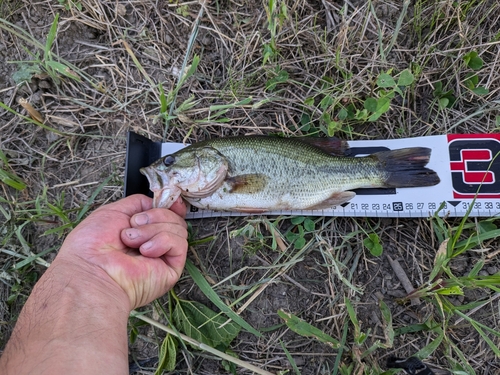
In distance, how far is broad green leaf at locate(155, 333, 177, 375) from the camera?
318cm

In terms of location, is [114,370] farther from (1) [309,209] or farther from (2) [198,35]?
(2) [198,35]

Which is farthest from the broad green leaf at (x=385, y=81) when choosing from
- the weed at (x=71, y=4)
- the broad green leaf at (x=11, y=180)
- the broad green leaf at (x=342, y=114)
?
the broad green leaf at (x=11, y=180)

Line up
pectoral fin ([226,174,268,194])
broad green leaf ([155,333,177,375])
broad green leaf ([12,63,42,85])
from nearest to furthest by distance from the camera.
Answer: broad green leaf ([155,333,177,375]) < pectoral fin ([226,174,268,194]) < broad green leaf ([12,63,42,85])

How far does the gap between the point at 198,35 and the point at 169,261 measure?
2517mm

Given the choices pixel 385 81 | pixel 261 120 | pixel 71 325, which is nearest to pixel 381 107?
pixel 385 81

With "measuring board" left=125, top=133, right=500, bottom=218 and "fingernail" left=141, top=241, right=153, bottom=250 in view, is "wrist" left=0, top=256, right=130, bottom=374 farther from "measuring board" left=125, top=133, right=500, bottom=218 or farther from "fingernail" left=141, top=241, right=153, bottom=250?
"measuring board" left=125, top=133, right=500, bottom=218

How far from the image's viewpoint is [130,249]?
9.66 ft

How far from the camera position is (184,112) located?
380cm

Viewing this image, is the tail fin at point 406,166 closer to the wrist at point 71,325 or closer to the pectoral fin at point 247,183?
the pectoral fin at point 247,183

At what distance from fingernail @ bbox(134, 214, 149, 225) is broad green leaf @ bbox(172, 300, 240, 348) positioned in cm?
90

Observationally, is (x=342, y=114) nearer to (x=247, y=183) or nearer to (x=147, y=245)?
(x=247, y=183)

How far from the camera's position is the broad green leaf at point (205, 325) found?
3248mm

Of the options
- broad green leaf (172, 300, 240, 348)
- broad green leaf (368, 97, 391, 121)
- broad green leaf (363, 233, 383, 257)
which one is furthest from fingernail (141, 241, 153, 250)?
broad green leaf (368, 97, 391, 121)

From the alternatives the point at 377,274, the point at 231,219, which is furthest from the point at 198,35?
the point at 377,274
